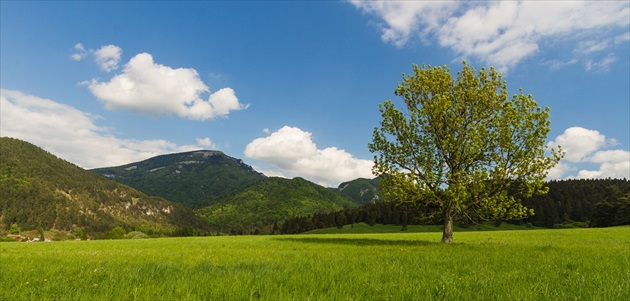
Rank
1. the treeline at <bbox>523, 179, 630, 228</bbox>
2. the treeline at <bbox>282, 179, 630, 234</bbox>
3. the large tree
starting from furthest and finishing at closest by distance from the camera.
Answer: the treeline at <bbox>282, 179, 630, 234</bbox> < the treeline at <bbox>523, 179, 630, 228</bbox> < the large tree

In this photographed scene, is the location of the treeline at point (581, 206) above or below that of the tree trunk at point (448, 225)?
above

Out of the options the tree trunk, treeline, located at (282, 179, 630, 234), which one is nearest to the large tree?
the tree trunk

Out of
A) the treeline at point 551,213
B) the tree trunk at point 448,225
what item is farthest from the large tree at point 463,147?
the treeline at point 551,213

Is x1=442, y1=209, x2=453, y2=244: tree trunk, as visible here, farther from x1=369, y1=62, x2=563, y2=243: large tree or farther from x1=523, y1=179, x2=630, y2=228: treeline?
x1=523, y1=179, x2=630, y2=228: treeline

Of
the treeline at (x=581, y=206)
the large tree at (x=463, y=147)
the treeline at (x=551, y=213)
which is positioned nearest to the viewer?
the large tree at (x=463, y=147)

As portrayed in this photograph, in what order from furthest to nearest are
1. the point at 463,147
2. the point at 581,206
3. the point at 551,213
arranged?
1. the point at 581,206
2. the point at 551,213
3. the point at 463,147

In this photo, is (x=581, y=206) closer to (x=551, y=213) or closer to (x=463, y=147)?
(x=551, y=213)

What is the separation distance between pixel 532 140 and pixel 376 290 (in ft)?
81.0

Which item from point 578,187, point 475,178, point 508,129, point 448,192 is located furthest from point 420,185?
point 578,187

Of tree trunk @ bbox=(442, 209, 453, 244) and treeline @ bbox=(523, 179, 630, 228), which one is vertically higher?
treeline @ bbox=(523, 179, 630, 228)

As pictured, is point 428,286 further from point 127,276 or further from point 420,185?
point 420,185

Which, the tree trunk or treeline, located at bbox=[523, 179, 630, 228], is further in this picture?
treeline, located at bbox=[523, 179, 630, 228]

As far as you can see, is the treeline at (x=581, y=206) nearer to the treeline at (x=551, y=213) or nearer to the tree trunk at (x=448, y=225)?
the treeline at (x=551, y=213)

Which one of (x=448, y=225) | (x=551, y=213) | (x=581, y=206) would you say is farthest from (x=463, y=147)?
(x=581, y=206)
